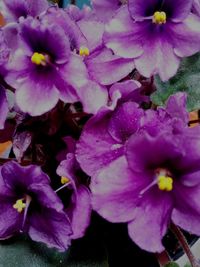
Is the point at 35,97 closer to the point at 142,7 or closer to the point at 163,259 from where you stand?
the point at 142,7

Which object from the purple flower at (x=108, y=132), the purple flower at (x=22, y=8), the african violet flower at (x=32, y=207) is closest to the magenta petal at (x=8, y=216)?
the african violet flower at (x=32, y=207)

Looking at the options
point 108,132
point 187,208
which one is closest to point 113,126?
point 108,132

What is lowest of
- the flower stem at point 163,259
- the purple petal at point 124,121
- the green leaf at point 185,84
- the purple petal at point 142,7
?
the flower stem at point 163,259

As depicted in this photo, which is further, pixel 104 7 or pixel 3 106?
pixel 104 7

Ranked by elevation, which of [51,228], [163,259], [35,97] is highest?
[35,97]

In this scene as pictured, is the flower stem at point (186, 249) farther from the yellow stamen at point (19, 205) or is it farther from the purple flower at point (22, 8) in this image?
the purple flower at point (22, 8)

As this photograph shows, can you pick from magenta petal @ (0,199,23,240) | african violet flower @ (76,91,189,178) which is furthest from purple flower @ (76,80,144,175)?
magenta petal @ (0,199,23,240)
